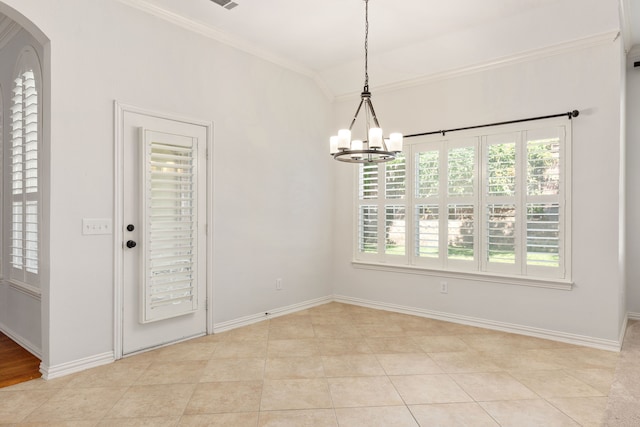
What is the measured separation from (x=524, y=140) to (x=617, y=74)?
934mm

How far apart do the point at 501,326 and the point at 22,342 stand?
4.73m

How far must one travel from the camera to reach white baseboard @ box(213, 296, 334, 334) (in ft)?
13.8

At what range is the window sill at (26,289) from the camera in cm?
337

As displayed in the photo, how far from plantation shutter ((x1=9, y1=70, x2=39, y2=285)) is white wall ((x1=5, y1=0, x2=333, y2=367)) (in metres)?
0.61

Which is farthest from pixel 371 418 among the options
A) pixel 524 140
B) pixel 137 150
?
pixel 524 140

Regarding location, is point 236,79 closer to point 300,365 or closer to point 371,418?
point 300,365

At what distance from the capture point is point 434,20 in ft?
12.9

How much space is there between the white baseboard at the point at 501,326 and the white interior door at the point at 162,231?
2272 millimetres

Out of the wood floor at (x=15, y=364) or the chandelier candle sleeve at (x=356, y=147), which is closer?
the wood floor at (x=15, y=364)

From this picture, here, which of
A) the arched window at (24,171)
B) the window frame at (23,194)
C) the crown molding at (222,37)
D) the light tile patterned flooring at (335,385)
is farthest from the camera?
the crown molding at (222,37)

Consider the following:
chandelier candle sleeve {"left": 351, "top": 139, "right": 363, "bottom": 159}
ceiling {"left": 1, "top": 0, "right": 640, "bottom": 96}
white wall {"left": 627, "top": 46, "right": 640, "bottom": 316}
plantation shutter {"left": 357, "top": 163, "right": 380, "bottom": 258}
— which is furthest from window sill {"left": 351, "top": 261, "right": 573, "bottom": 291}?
ceiling {"left": 1, "top": 0, "right": 640, "bottom": 96}

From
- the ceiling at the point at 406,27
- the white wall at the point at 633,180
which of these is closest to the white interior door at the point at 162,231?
the ceiling at the point at 406,27

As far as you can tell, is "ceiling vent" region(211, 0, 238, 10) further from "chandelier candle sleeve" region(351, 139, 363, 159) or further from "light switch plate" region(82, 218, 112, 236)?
"light switch plate" region(82, 218, 112, 236)

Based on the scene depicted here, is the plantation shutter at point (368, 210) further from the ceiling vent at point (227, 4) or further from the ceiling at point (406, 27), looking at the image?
the ceiling vent at point (227, 4)
